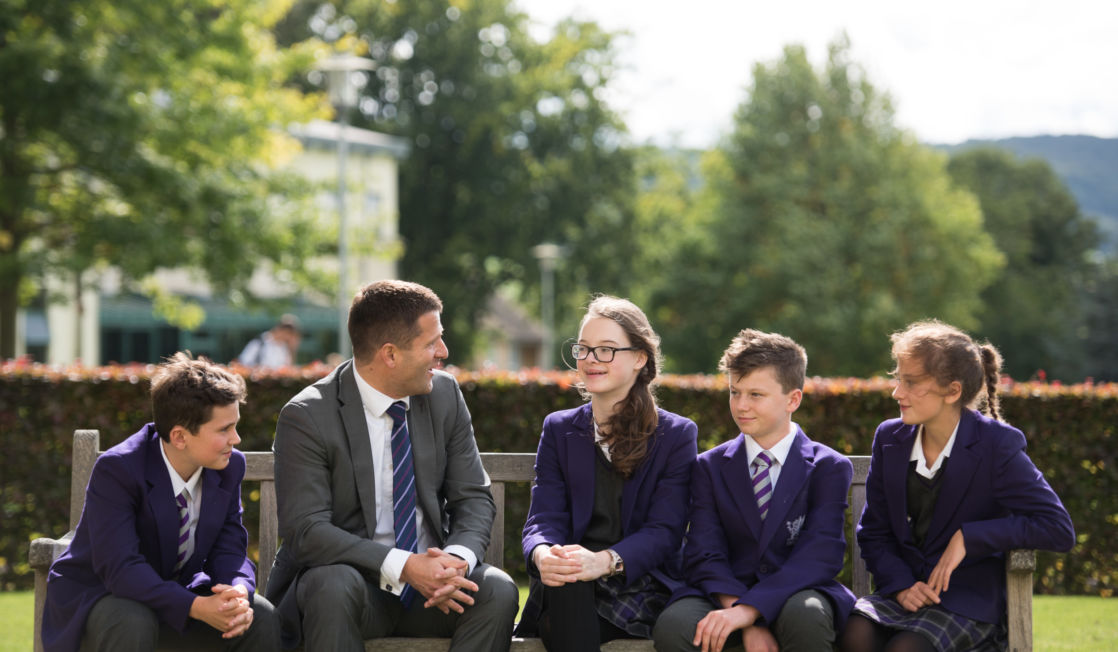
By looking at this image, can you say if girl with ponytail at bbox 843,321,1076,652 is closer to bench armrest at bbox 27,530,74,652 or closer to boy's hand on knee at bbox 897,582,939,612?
boy's hand on knee at bbox 897,582,939,612

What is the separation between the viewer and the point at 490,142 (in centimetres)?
3812

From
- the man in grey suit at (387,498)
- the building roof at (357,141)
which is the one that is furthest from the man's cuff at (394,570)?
the building roof at (357,141)

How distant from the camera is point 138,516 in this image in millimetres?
3949

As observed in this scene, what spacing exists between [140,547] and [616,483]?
5.68 feet

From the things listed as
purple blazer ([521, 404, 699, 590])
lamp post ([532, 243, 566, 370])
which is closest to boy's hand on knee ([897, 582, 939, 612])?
purple blazer ([521, 404, 699, 590])

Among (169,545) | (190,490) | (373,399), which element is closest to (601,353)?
(373,399)

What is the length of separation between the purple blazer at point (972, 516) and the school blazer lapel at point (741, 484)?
0.49 meters

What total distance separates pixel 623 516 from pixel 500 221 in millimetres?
33994

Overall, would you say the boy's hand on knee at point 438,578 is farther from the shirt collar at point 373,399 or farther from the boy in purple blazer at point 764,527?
the boy in purple blazer at point 764,527

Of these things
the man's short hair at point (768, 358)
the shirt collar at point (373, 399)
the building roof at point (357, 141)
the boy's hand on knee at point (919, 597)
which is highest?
the building roof at point (357, 141)

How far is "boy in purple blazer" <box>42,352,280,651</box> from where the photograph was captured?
148 inches

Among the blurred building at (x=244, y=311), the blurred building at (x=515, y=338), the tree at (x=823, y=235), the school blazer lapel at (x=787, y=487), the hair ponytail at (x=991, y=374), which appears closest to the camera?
the school blazer lapel at (x=787, y=487)

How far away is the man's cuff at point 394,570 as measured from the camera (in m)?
3.92

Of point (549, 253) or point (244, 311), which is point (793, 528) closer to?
point (244, 311)
